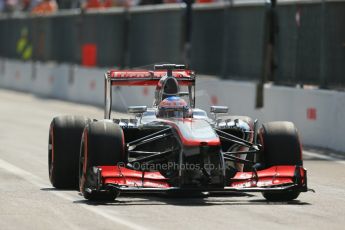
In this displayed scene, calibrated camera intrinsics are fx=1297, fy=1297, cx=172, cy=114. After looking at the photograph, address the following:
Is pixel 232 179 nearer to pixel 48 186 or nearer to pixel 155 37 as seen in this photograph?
pixel 48 186

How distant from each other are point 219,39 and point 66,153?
12.8 metres

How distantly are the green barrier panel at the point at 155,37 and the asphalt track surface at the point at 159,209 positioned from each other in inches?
487

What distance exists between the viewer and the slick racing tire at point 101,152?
41.1 ft

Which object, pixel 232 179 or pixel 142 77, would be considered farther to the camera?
pixel 142 77

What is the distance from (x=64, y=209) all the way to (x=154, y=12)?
19045 mm

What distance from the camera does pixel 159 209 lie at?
470 inches

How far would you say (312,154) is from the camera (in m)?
18.9

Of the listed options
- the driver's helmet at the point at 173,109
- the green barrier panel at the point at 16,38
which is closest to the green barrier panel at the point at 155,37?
the green barrier panel at the point at 16,38

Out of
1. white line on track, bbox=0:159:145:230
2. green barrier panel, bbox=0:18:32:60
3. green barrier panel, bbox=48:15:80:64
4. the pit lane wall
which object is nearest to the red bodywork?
white line on track, bbox=0:159:145:230

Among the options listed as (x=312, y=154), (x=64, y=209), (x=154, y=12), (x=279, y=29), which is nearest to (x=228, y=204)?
(x=64, y=209)

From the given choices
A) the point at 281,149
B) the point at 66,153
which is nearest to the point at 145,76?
the point at 66,153

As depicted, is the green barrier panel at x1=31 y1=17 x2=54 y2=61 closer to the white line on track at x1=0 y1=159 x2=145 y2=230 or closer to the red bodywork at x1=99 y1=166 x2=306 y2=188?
the white line on track at x1=0 y1=159 x2=145 y2=230

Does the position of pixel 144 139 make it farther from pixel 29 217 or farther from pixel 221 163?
pixel 29 217

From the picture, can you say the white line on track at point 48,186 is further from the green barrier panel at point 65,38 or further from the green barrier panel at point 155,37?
the green barrier panel at point 65,38
